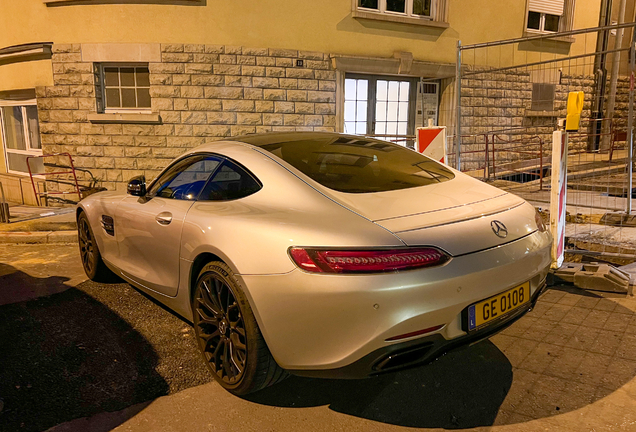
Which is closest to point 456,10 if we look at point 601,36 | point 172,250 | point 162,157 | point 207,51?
point 601,36

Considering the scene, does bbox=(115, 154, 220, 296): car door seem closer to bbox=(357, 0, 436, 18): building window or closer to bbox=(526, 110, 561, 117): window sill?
bbox=(357, 0, 436, 18): building window

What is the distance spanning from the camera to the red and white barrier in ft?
21.1

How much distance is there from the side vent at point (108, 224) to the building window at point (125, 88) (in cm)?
661

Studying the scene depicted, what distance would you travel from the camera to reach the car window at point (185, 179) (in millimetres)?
3334

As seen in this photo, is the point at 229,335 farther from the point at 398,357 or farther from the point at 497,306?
the point at 497,306

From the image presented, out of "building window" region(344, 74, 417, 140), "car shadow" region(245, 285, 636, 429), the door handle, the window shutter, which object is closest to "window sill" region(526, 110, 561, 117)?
the window shutter

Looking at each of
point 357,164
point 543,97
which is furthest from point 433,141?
point 543,97

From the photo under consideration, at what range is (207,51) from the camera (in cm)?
985

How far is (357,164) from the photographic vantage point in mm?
3137

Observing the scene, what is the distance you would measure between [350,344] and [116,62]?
9668 millimetres

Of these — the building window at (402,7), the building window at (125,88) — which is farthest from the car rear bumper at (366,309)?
the building window at (402,7)

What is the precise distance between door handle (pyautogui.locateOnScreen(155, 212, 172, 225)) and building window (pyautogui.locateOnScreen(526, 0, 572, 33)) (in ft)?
42.9

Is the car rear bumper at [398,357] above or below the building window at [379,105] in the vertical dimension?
below

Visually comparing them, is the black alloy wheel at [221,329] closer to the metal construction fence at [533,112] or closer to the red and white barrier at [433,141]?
the red and white barrier at [433,141]
